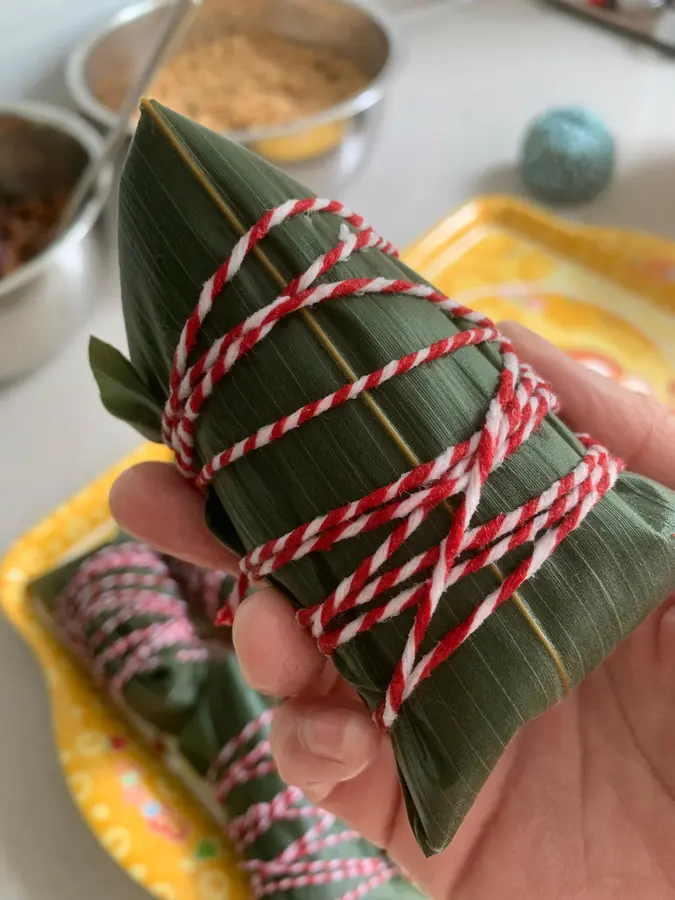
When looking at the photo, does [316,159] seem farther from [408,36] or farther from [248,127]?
[408,36]

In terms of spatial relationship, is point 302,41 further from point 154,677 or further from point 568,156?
point 154,677

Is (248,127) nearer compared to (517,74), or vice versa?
(248,127)

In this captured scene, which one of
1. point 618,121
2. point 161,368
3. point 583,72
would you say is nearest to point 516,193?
point 618,121

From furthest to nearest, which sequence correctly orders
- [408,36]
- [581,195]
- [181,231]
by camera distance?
[408,36] → [581,195] → [181,231]

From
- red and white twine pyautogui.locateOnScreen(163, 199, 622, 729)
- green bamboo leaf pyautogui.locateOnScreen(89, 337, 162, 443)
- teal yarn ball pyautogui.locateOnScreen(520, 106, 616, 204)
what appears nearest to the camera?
red and white twine pyautogui.locateOnScreen(163, 199, 622, 729)

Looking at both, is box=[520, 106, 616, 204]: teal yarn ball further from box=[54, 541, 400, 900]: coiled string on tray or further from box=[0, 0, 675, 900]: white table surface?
box=[54, 541, 400, 900]: coiled string on tray

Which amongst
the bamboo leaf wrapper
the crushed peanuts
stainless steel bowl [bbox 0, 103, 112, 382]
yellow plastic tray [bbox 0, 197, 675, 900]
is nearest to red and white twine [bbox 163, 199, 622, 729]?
the bamboo leaf wrapper

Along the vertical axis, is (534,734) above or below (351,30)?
below

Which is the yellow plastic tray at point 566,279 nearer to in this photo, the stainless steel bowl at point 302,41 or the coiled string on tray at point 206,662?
the stainless steel bowl at point 302,41
